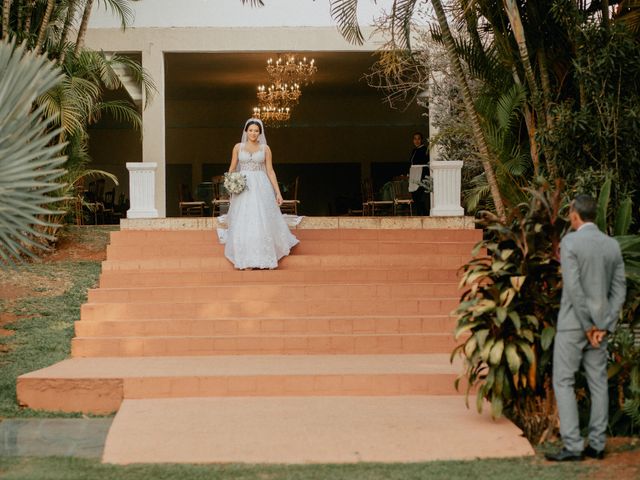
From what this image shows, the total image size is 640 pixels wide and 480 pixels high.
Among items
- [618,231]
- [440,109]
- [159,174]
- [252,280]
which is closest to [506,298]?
[618,231]

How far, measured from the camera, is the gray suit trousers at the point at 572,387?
6418mm

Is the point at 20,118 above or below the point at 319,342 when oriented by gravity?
above

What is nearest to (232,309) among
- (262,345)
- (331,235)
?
(262,345)

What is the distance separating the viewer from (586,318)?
6.36 m

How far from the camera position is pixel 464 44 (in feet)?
37.4

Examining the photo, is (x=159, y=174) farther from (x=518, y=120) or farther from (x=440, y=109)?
(x=518, y=120)

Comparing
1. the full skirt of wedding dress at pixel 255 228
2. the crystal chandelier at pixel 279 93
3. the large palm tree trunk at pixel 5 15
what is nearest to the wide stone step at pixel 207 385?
the full skirt of wedding dress at pixel 255 228

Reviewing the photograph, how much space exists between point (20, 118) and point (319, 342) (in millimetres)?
4824

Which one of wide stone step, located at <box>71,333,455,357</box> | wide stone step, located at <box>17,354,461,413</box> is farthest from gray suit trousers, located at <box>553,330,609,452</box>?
wide stone step, located at <box>71,333,455,357</box>

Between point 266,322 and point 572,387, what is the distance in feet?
14.5

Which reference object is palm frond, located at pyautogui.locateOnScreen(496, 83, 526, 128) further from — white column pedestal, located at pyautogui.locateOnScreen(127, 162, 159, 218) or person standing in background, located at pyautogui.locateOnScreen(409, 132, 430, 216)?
white column pedestal, located at pyautogui.locateOnScreen(127, 162, 159, 218)

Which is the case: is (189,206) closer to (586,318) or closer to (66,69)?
(66,69)

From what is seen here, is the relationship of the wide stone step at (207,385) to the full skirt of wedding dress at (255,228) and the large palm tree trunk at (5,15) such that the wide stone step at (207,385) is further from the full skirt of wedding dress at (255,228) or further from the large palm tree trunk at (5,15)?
the large palm tree trunk at (5,15)

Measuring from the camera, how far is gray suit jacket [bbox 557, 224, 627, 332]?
248 inches
